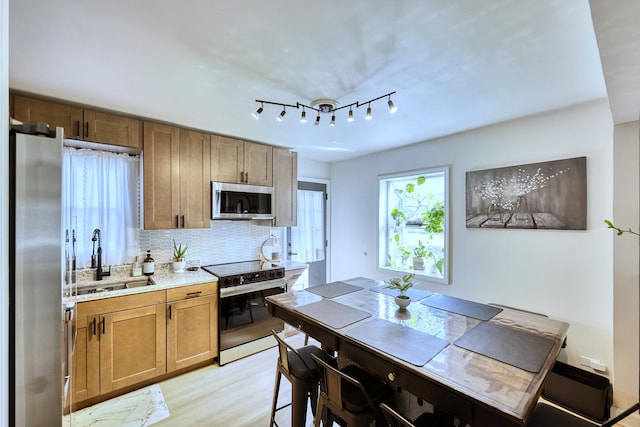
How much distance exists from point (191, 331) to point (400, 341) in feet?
6.96

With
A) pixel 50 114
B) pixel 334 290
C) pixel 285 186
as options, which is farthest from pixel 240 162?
pixel 334 290

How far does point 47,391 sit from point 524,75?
2.99 metres

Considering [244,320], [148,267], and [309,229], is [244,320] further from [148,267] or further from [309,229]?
[309,229]

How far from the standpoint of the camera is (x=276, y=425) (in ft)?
6.50

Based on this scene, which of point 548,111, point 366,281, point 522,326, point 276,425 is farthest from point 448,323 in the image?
point 548,111

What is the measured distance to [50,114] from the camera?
2240 mm

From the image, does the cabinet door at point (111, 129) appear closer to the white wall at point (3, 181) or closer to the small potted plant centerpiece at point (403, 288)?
the white wall at point (3, 181)

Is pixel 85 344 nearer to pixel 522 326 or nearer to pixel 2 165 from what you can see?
pixel 2 165

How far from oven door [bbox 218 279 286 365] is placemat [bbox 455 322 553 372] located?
6.53 ft

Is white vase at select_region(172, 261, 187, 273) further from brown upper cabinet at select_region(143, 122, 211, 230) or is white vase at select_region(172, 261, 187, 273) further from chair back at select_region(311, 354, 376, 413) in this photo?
chair back at select_region(311, 354, 376, 413)

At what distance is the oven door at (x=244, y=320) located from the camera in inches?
114

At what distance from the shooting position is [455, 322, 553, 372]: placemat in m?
1.30

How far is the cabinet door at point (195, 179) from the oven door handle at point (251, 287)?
0.75 m

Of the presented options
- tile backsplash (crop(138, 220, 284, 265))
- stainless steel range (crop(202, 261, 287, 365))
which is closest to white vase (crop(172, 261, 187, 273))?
tile backsplash (crop(138, 220, 284, 265))
